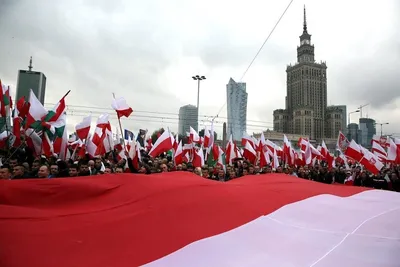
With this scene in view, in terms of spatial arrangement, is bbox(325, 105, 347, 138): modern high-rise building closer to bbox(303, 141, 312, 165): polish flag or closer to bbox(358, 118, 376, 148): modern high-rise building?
bbox(358, 118, 376, 148): modern high-rise building

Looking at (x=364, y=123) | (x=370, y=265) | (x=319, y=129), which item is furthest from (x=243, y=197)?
(x=319, y=129)

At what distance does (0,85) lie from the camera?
29.3 ft

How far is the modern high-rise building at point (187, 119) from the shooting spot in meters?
40.4

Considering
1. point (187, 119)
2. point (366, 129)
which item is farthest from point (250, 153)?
point (366, 129)

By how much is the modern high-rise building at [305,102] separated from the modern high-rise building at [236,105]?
69.4 metres

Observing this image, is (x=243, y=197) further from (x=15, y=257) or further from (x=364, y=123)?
(x=364, y=123)

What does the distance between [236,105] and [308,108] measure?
74885mm

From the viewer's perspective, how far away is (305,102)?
110m

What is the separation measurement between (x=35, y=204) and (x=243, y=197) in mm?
3123

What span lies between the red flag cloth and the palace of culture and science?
3929 inches

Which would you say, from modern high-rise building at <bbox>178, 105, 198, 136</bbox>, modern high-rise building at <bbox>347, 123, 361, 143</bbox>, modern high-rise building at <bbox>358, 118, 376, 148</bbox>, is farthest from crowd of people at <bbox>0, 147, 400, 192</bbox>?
modern high-rise building at <bbox>358, 118, 376, 148</bbox>

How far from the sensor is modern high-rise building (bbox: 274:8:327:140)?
105m

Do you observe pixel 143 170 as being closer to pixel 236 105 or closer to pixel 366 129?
pixel 236 105

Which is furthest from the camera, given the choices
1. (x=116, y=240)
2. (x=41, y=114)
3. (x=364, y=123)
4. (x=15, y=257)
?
(x=364, y=123)
